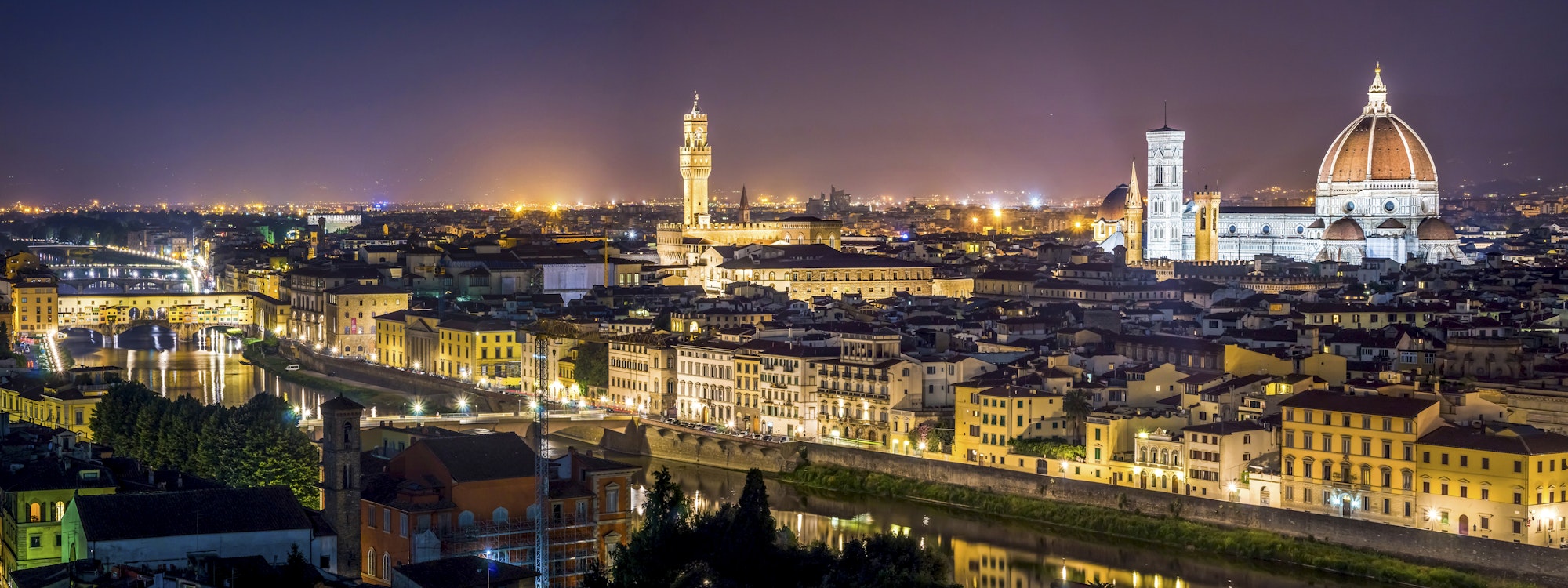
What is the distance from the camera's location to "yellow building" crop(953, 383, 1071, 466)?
20.8m

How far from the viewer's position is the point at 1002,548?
736 inches

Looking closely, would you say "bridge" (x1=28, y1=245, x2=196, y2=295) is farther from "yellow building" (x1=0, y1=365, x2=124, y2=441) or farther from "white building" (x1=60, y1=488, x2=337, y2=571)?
"white building" (x1=60, y1=488, x2=337, y2=571)

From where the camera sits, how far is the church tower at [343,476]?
14.9 metres

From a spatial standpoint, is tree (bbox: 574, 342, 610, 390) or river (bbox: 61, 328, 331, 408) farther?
river (bbox: 61, 328, 331, 408)

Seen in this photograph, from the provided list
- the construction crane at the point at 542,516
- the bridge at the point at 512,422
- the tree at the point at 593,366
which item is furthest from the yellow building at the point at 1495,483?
the tree at the point at 593,366

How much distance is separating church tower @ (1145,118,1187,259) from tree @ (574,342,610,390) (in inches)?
799

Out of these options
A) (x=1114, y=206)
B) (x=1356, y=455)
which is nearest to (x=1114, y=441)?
(x=1356, y=455)

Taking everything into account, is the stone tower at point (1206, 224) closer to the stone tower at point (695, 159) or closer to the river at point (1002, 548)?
the stone tower at point (695, 159)

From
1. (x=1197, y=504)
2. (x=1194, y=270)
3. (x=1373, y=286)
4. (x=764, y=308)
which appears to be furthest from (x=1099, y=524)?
(x=1194, y=270)

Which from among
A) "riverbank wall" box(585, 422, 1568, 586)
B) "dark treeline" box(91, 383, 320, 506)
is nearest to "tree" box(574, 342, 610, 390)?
"riverbank wall" box(585, 422, 1568, 586)

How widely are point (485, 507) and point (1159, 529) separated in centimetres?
645

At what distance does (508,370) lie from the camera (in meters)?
30.8

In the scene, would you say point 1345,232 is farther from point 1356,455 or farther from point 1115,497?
point 1356,455

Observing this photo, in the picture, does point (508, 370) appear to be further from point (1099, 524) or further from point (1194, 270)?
point (1194, 270)
